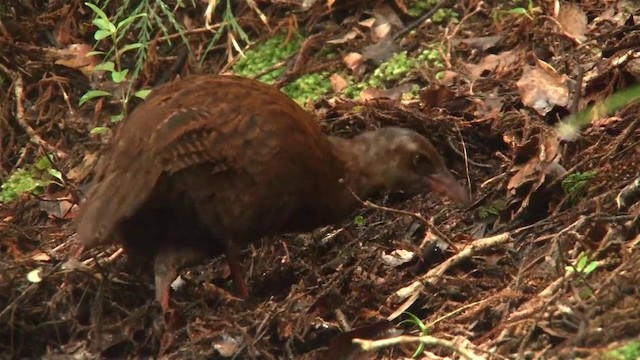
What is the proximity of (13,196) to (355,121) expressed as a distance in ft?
6.34

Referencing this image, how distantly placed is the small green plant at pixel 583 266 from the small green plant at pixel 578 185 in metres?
0.75

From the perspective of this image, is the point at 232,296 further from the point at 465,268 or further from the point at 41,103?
the point at 41,103

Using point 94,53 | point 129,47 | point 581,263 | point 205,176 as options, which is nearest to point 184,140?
point 205,176

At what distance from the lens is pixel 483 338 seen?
3877 millimetres

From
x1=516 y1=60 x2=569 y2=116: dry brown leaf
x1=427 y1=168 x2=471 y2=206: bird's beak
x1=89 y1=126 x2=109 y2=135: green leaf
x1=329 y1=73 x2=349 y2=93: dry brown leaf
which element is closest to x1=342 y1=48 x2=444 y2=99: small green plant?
x1=329 y1=73 x2=349 y2=93: dry brown leaf

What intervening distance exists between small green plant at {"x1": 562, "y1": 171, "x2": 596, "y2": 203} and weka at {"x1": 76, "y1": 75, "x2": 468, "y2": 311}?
959mm

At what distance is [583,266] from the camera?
3775 millimetres

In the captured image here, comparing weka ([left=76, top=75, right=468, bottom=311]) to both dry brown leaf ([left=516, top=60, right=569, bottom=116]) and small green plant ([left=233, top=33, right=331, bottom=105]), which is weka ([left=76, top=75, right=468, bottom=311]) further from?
small green plant ([left=233, top=33, right=331, bottom=105])

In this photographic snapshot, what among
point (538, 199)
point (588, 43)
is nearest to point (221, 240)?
point (538, 199)

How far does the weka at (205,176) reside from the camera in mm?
4426

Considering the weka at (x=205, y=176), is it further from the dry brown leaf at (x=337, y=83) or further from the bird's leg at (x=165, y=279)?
the dry brown leaf at (x=337, y=83)

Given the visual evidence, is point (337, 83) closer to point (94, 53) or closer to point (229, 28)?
point (229, 28)

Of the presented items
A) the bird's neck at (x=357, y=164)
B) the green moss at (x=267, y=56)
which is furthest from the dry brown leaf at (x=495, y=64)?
the green moss at (x=267, y=56)

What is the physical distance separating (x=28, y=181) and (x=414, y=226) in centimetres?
233
